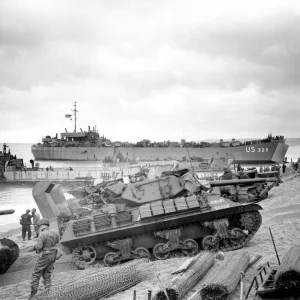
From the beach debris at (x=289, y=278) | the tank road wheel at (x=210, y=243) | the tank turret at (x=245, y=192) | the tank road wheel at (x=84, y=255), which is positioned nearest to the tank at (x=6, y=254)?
the tank road wheel at (x=84, y=255)

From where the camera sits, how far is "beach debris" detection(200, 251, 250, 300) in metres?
5.96

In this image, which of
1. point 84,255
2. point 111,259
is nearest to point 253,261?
point 111,259

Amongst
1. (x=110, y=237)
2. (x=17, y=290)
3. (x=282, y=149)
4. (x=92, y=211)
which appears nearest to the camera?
(x=17, y=290)

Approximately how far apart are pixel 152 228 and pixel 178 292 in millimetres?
4269

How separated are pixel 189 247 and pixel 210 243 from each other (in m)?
0.65

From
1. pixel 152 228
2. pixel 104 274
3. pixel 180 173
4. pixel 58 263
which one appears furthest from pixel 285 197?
pixel 104 274

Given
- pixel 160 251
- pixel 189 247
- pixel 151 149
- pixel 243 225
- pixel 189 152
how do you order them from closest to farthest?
pixel 160 251 → pixel 189 247 → pixel 243 225 → pixel 189 152 → pixel 151 149

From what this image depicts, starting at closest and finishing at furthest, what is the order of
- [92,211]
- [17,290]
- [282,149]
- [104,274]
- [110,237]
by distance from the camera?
1. [104,274]
2. [17,290]
3. [110,237]
4. [92,211]
5. [282,149]

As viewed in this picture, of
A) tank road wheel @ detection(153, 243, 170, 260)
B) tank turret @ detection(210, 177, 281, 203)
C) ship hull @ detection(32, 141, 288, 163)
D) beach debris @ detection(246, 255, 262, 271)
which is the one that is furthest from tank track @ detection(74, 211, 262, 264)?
ship hull @ detection(32, 141, 288, 163)

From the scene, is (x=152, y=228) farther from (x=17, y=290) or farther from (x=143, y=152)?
(x=143, y=152)

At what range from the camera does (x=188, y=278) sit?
21.5 ft

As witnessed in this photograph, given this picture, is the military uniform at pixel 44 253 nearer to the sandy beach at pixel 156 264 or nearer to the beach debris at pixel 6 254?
the sandy beach at pixel 156 264

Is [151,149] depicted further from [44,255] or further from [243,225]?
[44,255]

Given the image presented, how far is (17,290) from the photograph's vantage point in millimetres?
7977
